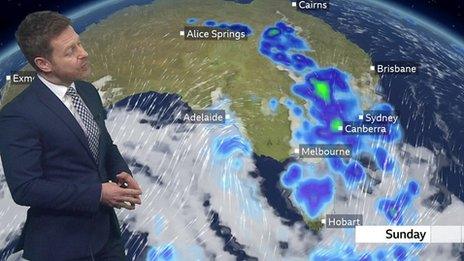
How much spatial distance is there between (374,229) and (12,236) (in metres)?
1.91

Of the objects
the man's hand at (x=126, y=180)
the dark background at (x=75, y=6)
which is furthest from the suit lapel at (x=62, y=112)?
the dark background at (x=75, y=6)

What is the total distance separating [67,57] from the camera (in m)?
2.05

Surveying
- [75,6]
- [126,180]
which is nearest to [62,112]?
[126,180]

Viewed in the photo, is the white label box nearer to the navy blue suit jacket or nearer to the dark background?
the dark background

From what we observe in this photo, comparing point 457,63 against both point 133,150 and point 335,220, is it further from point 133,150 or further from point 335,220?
point 133,150

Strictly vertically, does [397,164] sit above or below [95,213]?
below

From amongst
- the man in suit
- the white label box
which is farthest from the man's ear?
the white label box

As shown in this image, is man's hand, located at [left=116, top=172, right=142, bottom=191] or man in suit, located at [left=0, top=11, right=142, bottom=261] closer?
man in suit, located at [left=0, top=11, right=142, bottom=261]

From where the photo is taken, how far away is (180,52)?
3.41 metres

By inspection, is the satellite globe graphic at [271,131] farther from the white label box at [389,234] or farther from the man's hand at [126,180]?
the man's hand at [126,180]

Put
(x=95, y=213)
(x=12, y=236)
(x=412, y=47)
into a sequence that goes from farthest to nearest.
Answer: (x=412, y=47) → (x=12, y=236) → (x=95, y=213)

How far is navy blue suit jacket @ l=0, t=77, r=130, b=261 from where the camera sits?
1.89 m

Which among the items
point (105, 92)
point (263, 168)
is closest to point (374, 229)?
point (263, 168)

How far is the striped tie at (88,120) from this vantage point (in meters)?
2.02
